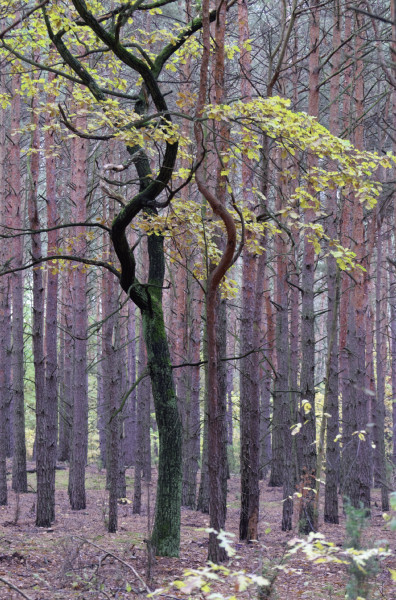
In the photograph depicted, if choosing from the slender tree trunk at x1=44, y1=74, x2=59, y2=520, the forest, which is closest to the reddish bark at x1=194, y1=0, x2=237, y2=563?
the forest

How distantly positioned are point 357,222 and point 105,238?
794 cm

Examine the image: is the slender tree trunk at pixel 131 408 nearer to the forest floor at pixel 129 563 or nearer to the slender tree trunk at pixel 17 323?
the slender tree trunk at pixel 17 323

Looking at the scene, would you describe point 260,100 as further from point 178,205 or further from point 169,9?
point 169,9

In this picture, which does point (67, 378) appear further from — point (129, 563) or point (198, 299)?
point (129, 563)

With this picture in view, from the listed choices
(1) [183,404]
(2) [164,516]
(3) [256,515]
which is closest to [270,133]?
(2) [164,516]

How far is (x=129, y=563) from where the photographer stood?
732 cm

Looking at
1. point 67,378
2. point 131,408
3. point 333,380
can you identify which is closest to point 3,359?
point 67,378

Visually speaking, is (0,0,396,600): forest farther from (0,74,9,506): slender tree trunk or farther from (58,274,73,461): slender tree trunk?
(58,274,73,461): slender tree trunk

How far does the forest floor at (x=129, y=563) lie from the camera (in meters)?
5.87

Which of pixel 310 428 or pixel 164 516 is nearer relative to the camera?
pixel 164 516

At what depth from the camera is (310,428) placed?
Answer: 32.1ft

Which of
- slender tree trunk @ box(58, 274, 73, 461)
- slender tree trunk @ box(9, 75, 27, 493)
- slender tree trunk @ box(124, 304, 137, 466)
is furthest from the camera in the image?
slender tree trunk @ box(124, 304, 137, 466)

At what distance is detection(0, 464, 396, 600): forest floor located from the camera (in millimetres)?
5871

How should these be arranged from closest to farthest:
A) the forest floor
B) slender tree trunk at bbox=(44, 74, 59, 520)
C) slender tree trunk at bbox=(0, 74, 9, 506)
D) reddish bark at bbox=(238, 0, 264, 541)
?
the forest floor
reddish bark at bbox=(238, 0, 264, 541)
slender tree trunk at bbox=(44, 74, 59, 520)
slender tree trunk at bbox=(0, 74, 9, 506)
